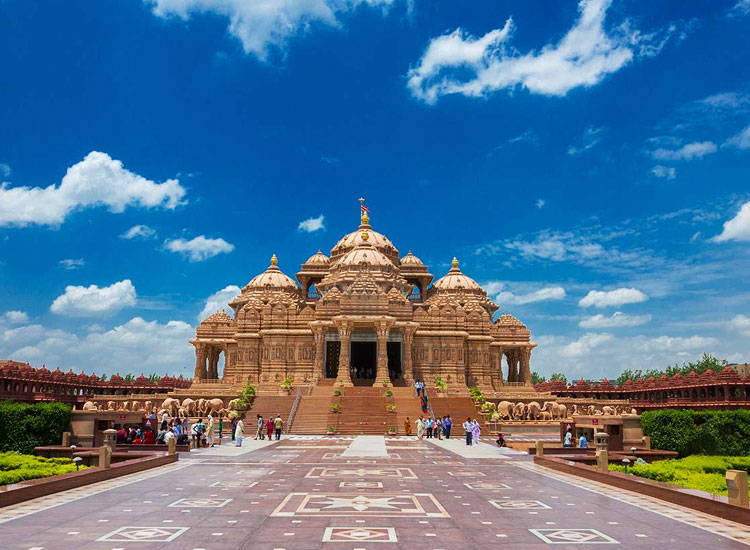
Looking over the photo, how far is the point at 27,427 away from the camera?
27.4 metres

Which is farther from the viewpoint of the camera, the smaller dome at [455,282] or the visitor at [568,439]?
the smaller dome at [455,282]

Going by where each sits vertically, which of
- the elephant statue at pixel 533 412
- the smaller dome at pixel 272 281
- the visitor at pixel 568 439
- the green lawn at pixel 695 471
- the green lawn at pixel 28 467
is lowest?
the green lawn at pixel 695 471

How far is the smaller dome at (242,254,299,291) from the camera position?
248 feet

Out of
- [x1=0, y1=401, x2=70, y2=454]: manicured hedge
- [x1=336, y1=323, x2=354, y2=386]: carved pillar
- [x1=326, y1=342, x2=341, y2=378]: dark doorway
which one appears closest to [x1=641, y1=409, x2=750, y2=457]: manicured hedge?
[x1=0, y1=401, x2=70, y2=454]: manicured hedge

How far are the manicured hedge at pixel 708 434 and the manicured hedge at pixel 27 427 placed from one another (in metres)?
27.0

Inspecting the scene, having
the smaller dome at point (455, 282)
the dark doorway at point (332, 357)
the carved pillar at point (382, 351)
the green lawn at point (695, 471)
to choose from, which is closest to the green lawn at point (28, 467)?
the green lawn at point (695, 471)

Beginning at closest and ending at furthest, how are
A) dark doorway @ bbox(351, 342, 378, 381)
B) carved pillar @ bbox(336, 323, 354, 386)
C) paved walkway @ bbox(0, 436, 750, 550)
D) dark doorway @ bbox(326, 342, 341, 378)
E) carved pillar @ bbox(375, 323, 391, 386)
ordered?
paved walkway @ bbox(0, 436, 750, 550) < carved pillar @ bbox(375, 323, 391, 386) < carved pillar @ bbox(336, 323, 354, 386) < dark doorway @ bbox(326, 342, 341, 378) < dark doorway @ bbox(351, 342, 378, 381)

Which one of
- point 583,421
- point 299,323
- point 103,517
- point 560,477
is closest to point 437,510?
point 103,517

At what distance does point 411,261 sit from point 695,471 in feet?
190

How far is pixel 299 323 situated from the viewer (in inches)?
2532

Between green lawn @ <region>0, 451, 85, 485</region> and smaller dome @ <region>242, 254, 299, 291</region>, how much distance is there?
50.1 metres

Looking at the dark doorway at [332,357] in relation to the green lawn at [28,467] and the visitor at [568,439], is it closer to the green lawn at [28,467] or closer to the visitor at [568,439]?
the visitor at [568,439]

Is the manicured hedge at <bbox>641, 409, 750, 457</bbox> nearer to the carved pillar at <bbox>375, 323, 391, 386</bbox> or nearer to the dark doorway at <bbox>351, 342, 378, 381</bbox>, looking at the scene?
the carved pillar at <bbox>375, 323, 391, 386</bbox>

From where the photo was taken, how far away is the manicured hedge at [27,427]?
89.5ft
